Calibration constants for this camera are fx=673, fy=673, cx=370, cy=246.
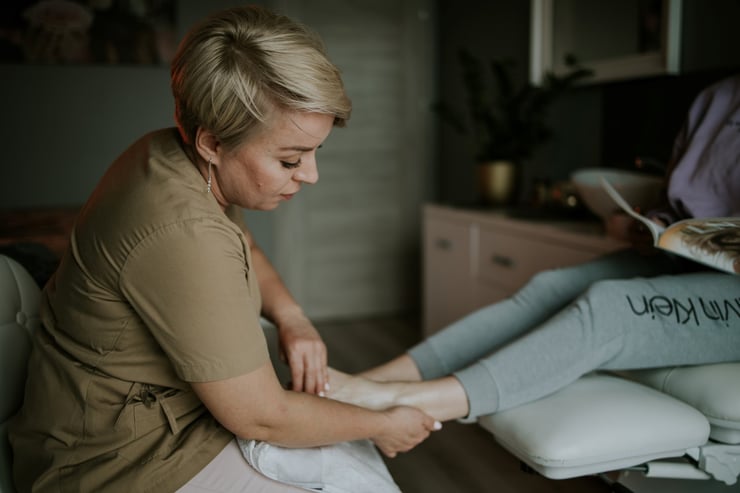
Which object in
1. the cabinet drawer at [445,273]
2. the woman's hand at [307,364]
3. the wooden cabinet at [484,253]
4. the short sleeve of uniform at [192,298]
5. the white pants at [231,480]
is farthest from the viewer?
the cabinet drawer at [445,273]

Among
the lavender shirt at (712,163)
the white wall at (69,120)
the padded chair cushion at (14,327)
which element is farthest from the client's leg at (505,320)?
the white wall at (69,120)

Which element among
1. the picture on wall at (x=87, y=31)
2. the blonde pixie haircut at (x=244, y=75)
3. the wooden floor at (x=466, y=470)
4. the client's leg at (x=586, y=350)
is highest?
the picture on wall at (x=87, y=31)

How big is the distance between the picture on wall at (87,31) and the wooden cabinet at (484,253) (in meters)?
1.77

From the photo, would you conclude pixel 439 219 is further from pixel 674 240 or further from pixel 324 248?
pixel 674 240

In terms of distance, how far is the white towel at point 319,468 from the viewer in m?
1.00

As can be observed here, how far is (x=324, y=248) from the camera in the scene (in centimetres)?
398

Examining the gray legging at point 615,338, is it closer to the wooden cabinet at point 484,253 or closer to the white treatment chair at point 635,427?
the white treatment chair at point 635,427

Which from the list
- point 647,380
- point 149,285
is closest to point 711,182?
point 647,380

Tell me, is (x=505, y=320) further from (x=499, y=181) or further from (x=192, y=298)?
(x=499, y=181)

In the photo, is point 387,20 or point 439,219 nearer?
point 439,219

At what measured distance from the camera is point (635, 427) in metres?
1.19

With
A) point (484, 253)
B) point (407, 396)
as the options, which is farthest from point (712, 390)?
point (484, 253)

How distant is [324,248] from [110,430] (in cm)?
302

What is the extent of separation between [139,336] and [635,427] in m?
0.86
